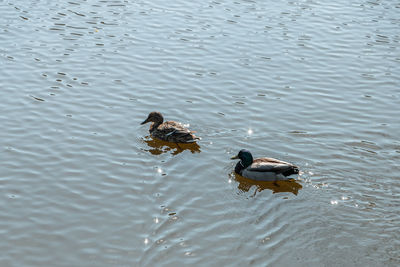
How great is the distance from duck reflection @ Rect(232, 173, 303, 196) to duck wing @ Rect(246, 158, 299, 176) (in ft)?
1.09

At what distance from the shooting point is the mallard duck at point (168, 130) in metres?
14.6

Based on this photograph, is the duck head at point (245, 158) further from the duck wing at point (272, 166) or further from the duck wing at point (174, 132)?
the duck wing at point (174, 132)

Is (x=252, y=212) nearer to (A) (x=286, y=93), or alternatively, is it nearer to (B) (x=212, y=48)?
(A) (x=286, y=93)

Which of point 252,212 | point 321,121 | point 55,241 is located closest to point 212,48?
point 321,121

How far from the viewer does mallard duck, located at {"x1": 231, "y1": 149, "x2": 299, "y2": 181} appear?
13.1 meters

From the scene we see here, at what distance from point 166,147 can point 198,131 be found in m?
0.92

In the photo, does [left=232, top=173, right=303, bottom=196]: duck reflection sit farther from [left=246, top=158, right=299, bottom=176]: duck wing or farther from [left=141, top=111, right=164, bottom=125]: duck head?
[left=141, top=111, right=164, bottom=125]: duck head

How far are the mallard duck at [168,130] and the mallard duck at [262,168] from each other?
1.35 m

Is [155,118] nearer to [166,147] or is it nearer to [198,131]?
[166,147]

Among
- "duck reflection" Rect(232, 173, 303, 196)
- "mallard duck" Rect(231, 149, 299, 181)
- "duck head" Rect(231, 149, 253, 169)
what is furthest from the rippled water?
"duck head" Rect(231, 149, 253, 169)

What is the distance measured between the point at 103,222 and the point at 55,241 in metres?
1.01

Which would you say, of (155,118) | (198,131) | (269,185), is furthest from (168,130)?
(269,185)

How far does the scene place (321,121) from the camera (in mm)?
16188

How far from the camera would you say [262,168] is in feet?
44.3
